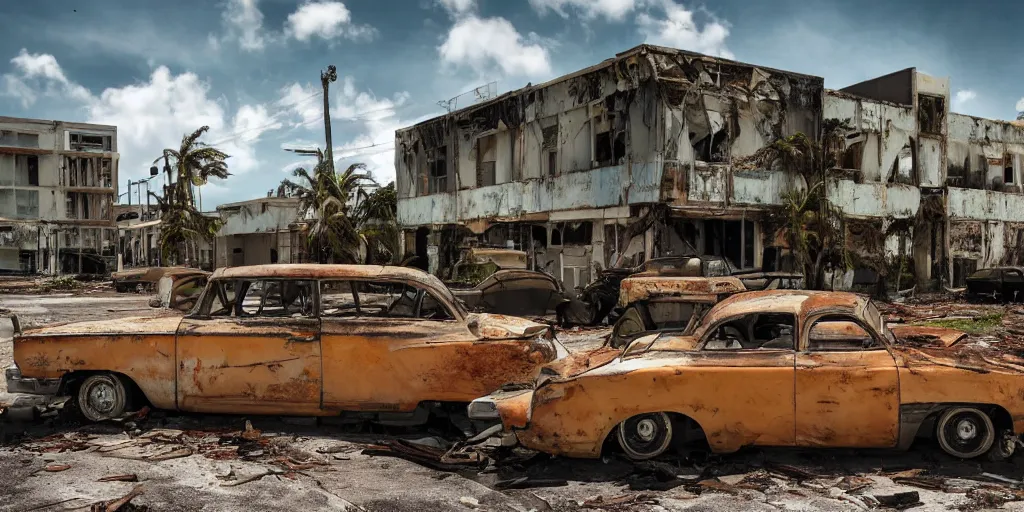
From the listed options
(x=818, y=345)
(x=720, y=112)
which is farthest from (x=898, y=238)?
(x=818, y=345)

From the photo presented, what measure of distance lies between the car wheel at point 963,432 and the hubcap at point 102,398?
687 centimetres

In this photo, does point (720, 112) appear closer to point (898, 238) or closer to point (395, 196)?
point (898, 238)

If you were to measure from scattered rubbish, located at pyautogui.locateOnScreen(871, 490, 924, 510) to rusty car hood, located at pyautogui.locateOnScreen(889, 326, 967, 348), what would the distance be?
193 centimetres

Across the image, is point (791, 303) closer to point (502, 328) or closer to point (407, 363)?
point (502, 328)

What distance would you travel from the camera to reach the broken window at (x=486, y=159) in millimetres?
26266

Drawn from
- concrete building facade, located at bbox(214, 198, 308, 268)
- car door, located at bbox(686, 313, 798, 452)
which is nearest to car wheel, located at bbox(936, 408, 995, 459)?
car door, located at bbox(686, 313, 798, 452)

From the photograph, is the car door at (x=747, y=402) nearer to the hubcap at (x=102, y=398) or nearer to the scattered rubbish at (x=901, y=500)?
the scattered rubbish at (x=901, y=500)

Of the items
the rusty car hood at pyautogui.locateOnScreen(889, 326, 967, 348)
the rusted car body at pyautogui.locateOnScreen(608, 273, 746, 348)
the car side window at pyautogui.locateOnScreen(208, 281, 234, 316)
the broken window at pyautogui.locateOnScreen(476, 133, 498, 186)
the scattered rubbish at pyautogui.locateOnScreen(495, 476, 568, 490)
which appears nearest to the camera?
the scattered rubbish at pyautogui.locateOnScreen(495, 476, 568, 490)

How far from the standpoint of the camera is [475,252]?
19.0 metres

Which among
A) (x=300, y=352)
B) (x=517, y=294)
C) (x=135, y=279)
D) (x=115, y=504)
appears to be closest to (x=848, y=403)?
(x=300, y=352)

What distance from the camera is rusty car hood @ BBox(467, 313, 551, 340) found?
6535 millimetres

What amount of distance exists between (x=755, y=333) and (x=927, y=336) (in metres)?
1.65

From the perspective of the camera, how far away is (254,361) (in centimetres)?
653

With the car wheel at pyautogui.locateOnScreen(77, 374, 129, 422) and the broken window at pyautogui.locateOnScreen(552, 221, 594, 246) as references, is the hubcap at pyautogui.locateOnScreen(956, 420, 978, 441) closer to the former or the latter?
the car wheel at pyautogui.locateOnScreen(77, 374, 129, 422)
